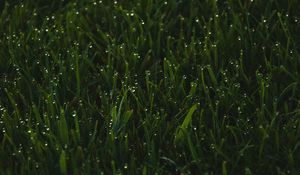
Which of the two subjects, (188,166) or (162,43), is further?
(162,43)

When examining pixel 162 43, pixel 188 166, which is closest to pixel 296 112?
pixel 188 166

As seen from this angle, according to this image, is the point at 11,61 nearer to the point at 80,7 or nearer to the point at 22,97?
the point at 22,97

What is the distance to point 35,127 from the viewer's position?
7.64 ft

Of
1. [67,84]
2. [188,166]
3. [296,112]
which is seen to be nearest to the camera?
[188,166]

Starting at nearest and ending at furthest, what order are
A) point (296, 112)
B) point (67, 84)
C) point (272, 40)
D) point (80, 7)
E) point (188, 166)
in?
1. point (188, 166)
2. point (296, 112)
3. point (67, 84)
4. point (272, 40)
5. point (80, 7)

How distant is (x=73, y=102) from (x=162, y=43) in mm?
522

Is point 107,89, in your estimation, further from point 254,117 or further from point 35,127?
point 254,117

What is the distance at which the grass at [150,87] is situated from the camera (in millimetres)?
2209

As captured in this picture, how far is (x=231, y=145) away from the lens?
2266 millimetres

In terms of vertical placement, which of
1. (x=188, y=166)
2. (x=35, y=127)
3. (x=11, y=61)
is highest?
(x=11, y=61)

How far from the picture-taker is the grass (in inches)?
87.0

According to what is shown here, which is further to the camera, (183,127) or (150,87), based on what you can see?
(150,87)

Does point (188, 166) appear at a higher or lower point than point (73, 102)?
lower

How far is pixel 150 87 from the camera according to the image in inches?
96.8
